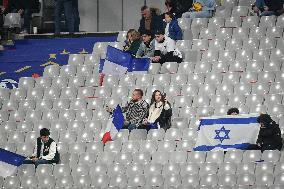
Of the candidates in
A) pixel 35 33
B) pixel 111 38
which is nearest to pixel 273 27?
pixel 111 38

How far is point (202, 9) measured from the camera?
1759 centimetres

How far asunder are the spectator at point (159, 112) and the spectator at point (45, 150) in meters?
1.32

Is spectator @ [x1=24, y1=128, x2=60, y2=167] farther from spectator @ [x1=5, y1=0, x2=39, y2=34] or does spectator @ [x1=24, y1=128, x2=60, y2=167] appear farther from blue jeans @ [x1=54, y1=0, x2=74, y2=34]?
spectator @ [x1=5, y1=0, x2=39, y2=34]

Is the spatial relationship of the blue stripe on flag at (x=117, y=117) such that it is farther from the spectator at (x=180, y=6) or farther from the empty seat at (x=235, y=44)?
the spectator at (x=180, y=6)

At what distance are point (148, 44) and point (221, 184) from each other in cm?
343

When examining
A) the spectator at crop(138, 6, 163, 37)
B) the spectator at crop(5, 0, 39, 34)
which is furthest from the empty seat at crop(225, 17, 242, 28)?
the spectator at crop(5, 0, 39, 34)

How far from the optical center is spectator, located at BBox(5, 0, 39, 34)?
65.8 ft

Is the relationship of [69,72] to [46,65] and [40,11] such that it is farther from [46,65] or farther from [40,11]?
[40,11]

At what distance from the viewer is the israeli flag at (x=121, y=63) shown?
16.9 m

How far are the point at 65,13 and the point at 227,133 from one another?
17.5ft

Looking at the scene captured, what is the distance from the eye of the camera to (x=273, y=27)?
16703mm

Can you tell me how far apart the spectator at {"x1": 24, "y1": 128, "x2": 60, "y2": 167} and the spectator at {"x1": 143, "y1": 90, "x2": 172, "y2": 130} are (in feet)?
4.33

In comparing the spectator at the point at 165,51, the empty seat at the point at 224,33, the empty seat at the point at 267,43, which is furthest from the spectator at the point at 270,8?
the spectator at the point at 165,51

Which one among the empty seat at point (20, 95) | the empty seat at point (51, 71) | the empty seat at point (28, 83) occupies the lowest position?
the empty seat at point (20, 95)
